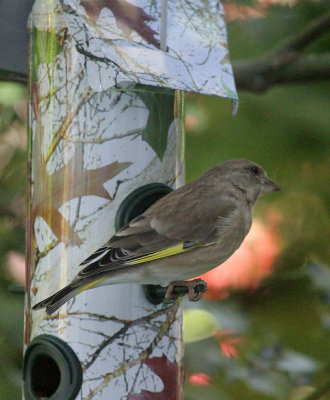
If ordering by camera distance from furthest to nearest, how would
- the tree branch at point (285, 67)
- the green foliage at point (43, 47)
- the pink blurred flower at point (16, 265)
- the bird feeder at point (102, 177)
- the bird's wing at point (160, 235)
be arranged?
the pink blurred flower at point (16, 265), the tree branch at point (285, 67), the green foliage at point (43, 47), the bird feeder at point (102, 177), the bird's wing at point (160, 235)

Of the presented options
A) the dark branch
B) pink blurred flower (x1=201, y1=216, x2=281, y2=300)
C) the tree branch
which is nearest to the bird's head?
pink blurred flower (x1=201, y1=216, x2=281, y2=300)

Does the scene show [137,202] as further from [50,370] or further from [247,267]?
[247,267]

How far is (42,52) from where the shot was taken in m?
4.57

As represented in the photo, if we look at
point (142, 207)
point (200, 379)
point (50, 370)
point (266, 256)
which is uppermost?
point (142, 207)

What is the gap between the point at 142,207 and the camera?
4.42 metres

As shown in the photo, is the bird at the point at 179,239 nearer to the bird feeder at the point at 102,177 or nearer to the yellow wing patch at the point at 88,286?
the yellow wing patch at the point at 88,286

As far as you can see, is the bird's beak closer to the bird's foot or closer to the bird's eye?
the bird's eye

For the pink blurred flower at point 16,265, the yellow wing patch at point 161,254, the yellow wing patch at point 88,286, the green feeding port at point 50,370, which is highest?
the yellow wing patch at point 161,254

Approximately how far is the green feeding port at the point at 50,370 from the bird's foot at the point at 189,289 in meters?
0.48

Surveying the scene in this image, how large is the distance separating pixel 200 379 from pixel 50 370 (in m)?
0.83

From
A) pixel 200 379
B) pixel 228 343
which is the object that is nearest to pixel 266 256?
pixel 228 343

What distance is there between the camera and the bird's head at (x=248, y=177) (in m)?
4.63

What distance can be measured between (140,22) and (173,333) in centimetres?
136

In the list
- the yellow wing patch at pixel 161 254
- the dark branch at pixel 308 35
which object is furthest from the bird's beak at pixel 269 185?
the dark branch at pixel 308 35
